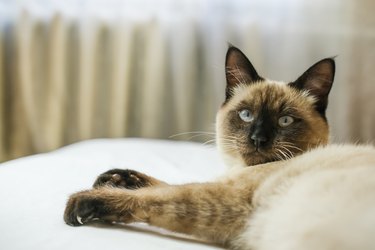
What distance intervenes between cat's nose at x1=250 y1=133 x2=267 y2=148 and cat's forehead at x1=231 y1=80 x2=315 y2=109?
0.13m

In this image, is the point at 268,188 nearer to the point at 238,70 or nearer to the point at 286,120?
the point at 286,120

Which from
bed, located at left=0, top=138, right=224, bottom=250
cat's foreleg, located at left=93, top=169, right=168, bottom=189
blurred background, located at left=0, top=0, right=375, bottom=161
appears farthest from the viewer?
blurred background, located at left=0, top=0, right=375, bottom=161

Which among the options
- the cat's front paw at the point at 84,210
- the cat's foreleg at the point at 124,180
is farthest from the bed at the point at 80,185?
the cat's foreleg at the point at 124,180

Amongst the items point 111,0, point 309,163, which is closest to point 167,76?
point 111,0

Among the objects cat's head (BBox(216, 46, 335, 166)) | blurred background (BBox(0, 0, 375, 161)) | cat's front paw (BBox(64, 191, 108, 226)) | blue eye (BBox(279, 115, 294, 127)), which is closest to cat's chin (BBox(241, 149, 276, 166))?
cat's head (BBox(216, 46, 335, 166))

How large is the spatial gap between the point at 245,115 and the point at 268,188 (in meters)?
0.37

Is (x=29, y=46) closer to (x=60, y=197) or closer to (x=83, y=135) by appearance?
(x=83, y=135)

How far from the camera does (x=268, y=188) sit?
1.12 meters

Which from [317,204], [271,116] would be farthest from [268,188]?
[271,116]

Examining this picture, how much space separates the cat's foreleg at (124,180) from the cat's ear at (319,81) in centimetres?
55

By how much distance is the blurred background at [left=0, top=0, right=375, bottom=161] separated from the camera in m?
2.36

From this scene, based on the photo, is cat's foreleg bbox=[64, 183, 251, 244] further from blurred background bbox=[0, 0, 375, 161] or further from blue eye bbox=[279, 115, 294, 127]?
blurred background bbox=[0, 0, 375, 161]

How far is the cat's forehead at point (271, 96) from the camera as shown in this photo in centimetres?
142

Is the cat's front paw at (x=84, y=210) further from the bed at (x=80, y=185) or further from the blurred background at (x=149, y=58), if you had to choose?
the blurred background at (x=149, y=58)
